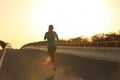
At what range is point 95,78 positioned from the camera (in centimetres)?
1550

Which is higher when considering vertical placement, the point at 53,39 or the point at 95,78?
the point at 53,39

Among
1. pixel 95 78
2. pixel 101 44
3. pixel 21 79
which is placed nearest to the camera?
pixel 95 78

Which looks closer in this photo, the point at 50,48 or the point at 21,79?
the point at 21,79

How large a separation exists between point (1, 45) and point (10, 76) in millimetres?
89737

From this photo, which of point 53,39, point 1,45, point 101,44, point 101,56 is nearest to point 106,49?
point 101,56

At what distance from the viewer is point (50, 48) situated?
2036cm

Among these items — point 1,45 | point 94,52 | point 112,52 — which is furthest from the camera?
point 1,45

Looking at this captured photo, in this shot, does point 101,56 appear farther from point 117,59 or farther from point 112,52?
point 117,59

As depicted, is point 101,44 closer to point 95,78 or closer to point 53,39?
point 53,39

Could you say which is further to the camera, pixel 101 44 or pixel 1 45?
pixel 1 45

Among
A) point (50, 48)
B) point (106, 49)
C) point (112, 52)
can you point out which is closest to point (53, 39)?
point (50, 48)

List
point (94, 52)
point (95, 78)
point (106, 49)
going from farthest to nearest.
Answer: point (94, 52) < point (106, 49) < point (95, 78)

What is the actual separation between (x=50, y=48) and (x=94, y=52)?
1435 centimetres

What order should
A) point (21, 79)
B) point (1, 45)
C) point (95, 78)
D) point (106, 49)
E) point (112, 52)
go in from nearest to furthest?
point (95, 78), point (21, 79), point (112, 52), point (106, 49), point (1, 45)
